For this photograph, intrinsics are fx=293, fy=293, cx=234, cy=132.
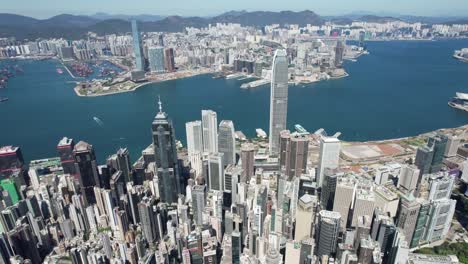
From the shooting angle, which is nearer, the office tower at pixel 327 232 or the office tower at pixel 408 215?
the office tower at pixel 327 232

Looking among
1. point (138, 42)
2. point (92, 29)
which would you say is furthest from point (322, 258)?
point (92, 29)

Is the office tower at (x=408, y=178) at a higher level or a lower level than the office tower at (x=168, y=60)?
lower

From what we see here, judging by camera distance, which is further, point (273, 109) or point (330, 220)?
point (273, 109)

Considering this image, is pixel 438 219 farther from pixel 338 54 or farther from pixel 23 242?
pixel 338 54

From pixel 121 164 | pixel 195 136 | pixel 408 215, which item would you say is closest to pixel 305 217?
pixel 408 215

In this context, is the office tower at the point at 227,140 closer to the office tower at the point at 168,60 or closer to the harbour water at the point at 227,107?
the harbour water at the point at 227,107

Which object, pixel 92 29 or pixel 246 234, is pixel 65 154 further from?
pixel 92 29

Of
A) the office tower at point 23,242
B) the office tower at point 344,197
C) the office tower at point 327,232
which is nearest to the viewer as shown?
the office tower at point 327,232

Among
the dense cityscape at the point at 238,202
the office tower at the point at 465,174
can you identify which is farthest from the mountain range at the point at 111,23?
the office tower at the point at 465,174
